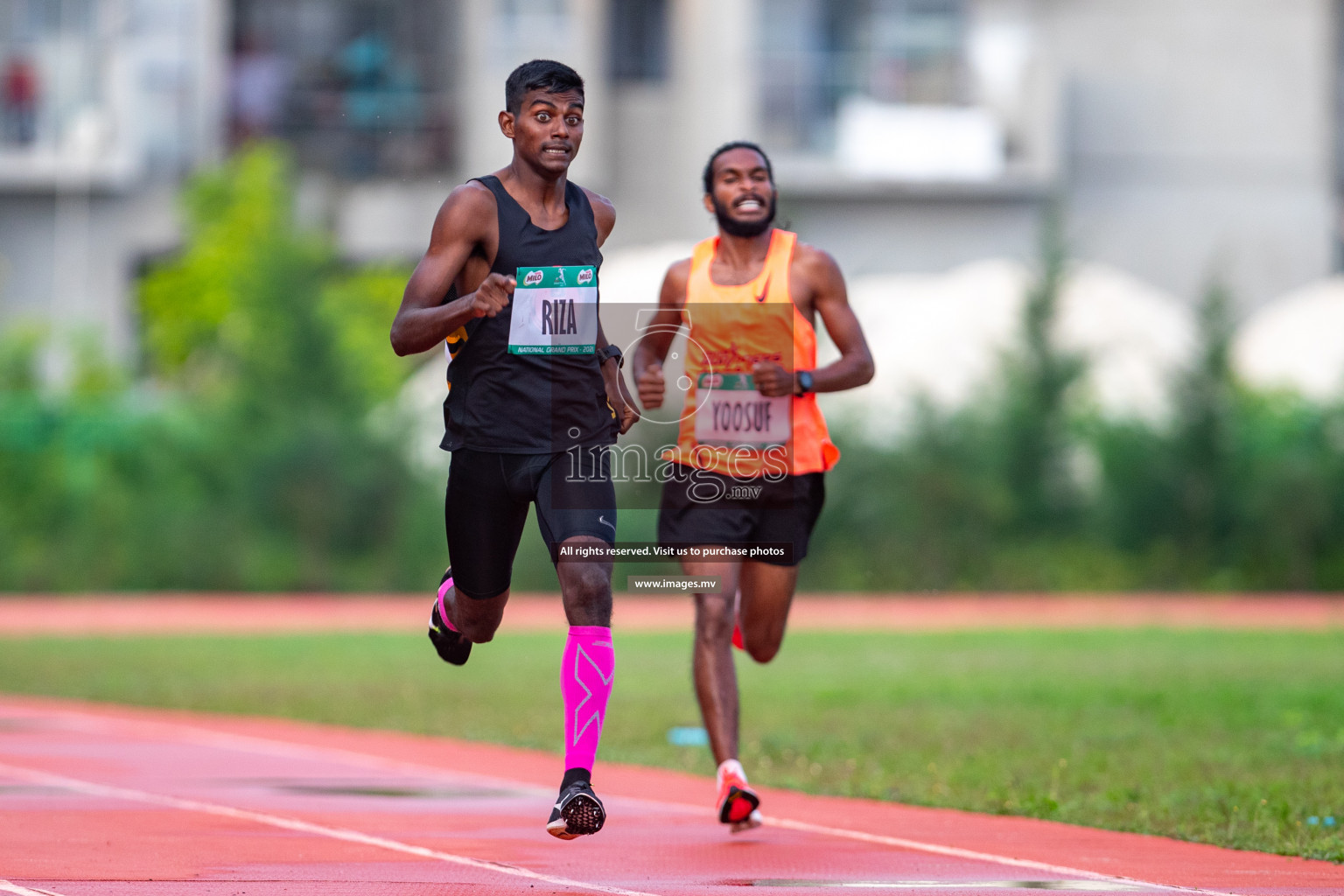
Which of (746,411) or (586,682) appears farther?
(746,411)

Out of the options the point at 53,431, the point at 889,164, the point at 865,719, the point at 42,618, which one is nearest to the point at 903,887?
the point at 865,719

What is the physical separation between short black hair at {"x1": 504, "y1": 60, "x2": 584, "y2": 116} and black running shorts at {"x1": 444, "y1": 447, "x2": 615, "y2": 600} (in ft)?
3.77

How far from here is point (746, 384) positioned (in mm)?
7801

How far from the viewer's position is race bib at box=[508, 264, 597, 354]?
6.57 m

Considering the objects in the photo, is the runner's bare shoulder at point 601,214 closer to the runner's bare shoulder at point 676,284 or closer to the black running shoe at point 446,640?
the runner's bare shoulder at point 676,284

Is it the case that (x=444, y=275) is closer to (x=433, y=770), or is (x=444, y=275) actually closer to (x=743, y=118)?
(x=433, y=770)

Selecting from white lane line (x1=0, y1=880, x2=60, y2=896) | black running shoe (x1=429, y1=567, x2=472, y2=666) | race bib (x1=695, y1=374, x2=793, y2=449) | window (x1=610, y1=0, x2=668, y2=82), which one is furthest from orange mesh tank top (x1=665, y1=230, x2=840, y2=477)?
window (x1=610, y1=0, x2=668, y2=82)

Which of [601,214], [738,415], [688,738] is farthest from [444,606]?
[688,738]

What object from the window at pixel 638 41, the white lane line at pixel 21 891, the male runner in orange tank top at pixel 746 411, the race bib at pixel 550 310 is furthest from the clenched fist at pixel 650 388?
the window at pixel 638 41

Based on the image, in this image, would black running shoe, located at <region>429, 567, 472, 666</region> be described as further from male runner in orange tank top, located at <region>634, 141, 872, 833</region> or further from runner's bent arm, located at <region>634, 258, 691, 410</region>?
runner's bent arm, located at <region>634, 258, 691, 410</region>

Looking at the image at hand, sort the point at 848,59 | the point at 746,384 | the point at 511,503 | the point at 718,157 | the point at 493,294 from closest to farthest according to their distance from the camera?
the point at 493,294
the point at 511,503
the point at 746,384
the point at 718,157
the point at 848,59

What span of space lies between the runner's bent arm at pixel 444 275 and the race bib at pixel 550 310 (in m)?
0.14

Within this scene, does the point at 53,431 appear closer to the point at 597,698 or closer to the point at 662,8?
the point at 662,8

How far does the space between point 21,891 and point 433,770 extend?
432 cm
